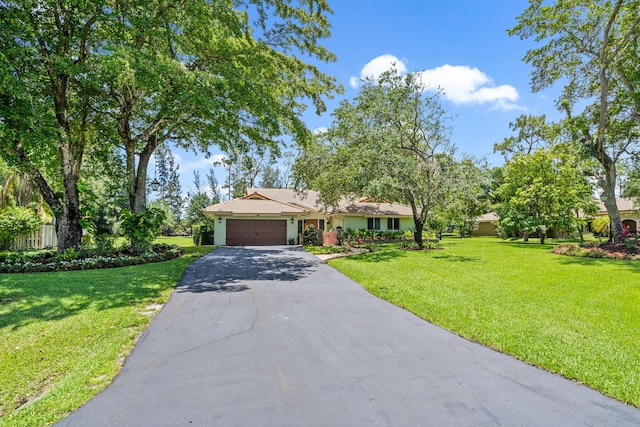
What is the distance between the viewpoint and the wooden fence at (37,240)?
15969 millimetres

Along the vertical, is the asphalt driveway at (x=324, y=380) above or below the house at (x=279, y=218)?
below

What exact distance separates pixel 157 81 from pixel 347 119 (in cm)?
942

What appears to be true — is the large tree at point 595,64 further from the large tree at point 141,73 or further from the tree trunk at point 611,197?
the large tree at point 141,73

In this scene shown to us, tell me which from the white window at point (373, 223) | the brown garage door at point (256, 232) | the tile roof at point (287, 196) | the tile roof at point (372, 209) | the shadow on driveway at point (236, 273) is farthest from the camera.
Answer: the tile roof at point (287, 196)

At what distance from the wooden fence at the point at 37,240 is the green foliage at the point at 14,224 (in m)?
0.49

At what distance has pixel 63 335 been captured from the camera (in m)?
4.85

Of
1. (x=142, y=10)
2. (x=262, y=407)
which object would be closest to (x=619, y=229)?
(x=262, y=407)

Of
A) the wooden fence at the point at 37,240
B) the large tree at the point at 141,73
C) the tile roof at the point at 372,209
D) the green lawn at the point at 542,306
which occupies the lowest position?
the green lawn at the point at 542,306

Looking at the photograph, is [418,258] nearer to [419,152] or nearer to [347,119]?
[419,152]

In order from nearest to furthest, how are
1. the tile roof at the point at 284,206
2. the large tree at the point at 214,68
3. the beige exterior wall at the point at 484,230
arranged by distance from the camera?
1. the large tree at the point at 214,68
2. the tile roof at the point at 284,206
3. the beige exterior wall at the point at 484,230

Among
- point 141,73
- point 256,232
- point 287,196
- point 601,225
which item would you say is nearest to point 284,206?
point 256,232

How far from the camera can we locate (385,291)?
805cm

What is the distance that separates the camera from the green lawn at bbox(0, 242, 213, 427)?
10.5 feet

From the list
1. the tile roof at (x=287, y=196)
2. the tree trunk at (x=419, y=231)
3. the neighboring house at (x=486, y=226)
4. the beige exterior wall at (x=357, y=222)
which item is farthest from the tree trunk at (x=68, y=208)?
the neighboring house at (x=486, y=226)
